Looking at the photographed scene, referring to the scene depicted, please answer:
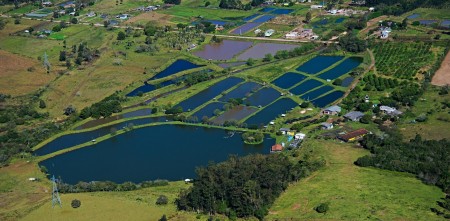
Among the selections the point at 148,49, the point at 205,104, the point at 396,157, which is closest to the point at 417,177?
the point at 396,157

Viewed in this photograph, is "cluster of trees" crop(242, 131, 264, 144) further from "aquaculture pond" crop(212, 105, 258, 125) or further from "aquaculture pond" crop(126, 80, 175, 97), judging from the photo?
"aquaculture pond" crop(126, 80, 175, 97)

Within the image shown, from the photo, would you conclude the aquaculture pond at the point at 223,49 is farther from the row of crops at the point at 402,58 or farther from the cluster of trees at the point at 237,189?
the cluster of trees at the point at 237,189

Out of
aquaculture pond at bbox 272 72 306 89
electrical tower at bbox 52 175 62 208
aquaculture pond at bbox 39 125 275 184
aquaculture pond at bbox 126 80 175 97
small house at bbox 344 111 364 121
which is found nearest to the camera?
electrical tower at bbox 52 175 62 208

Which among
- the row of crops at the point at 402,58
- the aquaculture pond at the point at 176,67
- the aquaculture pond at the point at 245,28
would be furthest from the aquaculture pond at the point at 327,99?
the aquaculture pond at the point at 245,28

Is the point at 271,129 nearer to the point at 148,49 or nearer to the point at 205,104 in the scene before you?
the point at 205,104

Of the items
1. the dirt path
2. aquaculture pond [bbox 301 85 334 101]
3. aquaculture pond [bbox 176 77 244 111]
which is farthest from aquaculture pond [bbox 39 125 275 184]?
the dirt path

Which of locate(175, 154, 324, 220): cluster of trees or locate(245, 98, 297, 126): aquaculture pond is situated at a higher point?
locate(175, 154, 324, 220): cluster of trees

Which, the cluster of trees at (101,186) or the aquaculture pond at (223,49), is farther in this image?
the aquaculture pond at (223,49)
